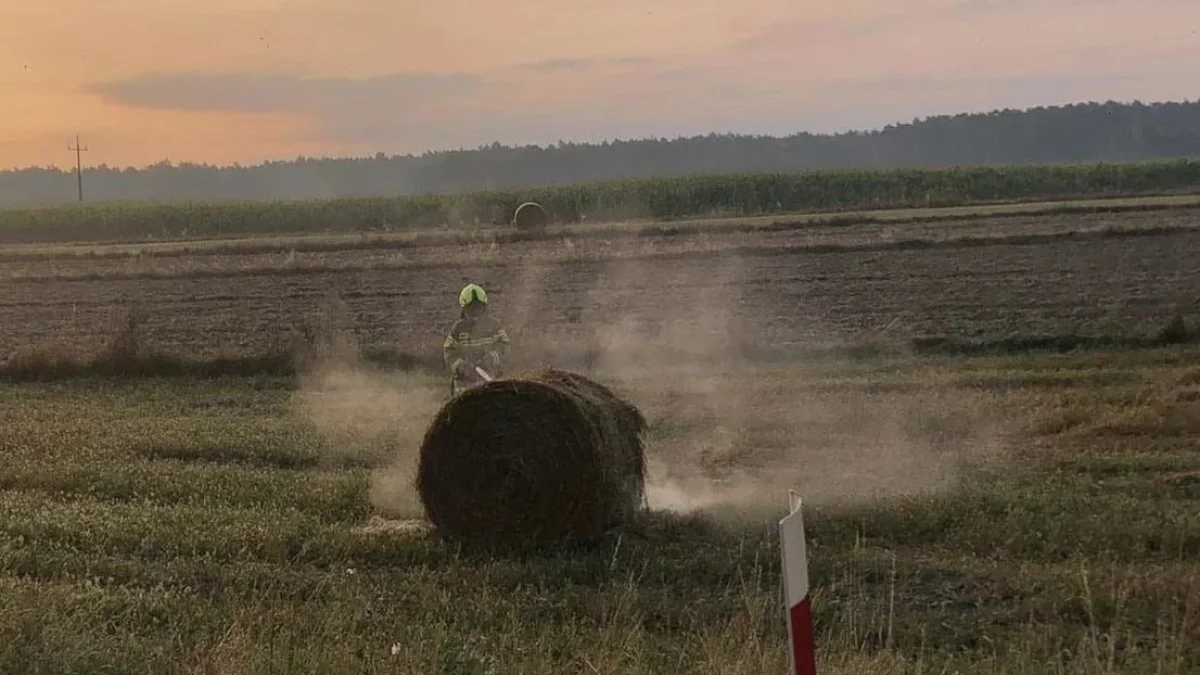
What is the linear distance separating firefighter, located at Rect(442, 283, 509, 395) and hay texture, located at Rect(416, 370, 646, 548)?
1.50 metres

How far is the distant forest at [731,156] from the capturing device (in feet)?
508

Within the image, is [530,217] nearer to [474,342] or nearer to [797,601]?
[474,342]

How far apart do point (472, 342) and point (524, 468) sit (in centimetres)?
218

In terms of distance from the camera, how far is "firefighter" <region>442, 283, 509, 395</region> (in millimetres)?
11359

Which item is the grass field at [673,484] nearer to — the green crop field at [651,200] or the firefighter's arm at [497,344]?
the firefighter's arm at [497,344]

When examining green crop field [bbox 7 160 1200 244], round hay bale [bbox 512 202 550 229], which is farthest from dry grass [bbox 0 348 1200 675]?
green crop field [bbox 7 160 1200 244]

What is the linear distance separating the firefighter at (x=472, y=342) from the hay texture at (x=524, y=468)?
4.91 feet

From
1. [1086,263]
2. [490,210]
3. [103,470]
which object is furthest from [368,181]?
[103,470]

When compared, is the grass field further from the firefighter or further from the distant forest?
the distant forest

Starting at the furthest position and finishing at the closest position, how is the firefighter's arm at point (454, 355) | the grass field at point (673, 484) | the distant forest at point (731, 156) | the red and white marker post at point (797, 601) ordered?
the distant forest at point (731, 156), the firefighter's arm at point (454, 355), the grass field at point (673, 484), the red and white marker post at point (797, 601)

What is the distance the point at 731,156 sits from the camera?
170m

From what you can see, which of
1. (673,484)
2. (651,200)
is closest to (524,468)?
(673,484)

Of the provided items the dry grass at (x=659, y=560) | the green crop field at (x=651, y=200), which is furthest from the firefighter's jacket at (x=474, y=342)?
the green crop field at (x=651, y=200)

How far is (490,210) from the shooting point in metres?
63.7
